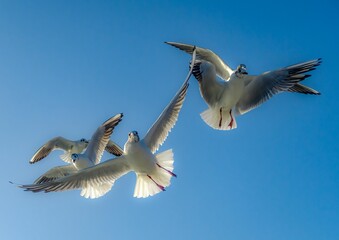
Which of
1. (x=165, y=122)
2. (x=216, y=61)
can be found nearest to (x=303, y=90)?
(x=216, y=61)

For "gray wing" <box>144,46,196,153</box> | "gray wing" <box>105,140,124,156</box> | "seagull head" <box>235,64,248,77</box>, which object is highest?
"gray wing" <box>105,140,124,156</box>

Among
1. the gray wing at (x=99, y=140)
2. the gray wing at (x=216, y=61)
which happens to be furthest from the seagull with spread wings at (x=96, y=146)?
the gray wing at (x=216, y=61)

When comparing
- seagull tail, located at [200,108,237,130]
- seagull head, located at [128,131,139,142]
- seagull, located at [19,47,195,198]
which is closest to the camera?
seagull, located at [19,47,195,198]

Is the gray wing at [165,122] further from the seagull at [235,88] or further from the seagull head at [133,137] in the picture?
the seagull at [235,88]

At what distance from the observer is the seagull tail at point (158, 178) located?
12.4m

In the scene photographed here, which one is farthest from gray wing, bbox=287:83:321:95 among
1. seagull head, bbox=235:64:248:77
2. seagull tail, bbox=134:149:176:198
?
seagull tail, bbox=134:149:176:198

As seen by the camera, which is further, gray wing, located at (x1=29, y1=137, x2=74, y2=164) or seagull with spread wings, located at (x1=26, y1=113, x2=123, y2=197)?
gray wing, located at (x1=29, y1=137, x2=74, y2=164)

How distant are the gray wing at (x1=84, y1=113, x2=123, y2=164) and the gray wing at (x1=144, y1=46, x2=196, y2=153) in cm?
357

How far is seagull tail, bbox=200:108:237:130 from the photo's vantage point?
13.0m

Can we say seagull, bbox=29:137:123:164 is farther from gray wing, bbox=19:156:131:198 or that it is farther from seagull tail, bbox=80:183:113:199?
gray wing, bbox=19:156:131:198

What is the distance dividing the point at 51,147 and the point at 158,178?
6945 millimetres

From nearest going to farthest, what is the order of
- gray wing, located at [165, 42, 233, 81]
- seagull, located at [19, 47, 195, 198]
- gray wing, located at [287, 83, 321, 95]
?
seagull, located at [19, 47, 195, 198]
gray wing, located at [165, 42, 233, 81]
gray wing, located at [287, 83, 321, 95]

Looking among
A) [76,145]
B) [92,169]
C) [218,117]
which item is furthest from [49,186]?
[76,145]

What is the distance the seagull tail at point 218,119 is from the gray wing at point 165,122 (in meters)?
0.76
